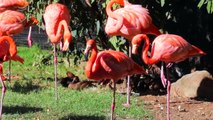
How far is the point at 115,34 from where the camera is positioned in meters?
7.79

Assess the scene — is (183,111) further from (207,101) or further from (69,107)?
(69,107)

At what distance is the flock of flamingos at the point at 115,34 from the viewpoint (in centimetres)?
668

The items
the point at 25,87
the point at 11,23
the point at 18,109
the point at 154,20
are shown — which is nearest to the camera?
the point at 18,109

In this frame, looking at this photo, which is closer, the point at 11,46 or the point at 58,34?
the point at 11,46

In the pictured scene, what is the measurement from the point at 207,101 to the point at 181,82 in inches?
21.8

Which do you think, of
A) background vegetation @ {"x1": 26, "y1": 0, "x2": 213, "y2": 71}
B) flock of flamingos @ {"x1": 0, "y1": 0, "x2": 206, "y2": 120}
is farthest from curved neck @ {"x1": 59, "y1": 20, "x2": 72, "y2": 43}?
background vegetation @ {"x1": 26, "y1": 0, "x2": 213, "y2": 71}

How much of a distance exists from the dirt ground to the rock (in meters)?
0.15

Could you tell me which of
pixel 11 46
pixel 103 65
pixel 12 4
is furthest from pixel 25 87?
pixel 103 65

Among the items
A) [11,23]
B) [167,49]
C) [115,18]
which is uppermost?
[115,18]

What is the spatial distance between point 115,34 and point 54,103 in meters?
1.27

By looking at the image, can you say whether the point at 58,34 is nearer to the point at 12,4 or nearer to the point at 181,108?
the point at 12,4

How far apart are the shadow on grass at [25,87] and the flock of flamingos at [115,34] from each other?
114 cm

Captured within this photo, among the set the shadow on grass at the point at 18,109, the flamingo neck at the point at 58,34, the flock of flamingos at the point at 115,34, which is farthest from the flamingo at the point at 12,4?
the shadow on grass at the point at 18,109

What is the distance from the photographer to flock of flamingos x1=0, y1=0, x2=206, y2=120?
6.68 metres
